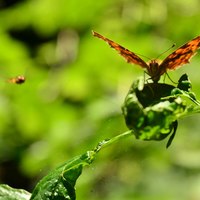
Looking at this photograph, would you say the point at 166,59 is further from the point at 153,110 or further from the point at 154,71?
the point at 153,110

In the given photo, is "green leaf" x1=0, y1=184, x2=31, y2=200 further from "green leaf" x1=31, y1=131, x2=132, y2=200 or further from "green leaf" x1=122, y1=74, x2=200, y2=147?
"green leaf" x1=122, y1=74, x2=200, y2=147

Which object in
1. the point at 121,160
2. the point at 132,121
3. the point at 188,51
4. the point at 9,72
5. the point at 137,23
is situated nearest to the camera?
the point at 132,121

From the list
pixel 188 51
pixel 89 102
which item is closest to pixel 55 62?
pixel 89 102

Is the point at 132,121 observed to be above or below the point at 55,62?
above

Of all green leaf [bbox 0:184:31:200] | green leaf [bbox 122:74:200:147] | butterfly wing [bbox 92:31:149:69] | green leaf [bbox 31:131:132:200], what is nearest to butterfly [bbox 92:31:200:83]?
butterfly wing [bbox 92:31:149:69]

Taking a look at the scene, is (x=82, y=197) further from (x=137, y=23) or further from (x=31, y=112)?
(x=137, y=23)

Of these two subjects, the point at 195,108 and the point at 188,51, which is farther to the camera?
the point at 188,51

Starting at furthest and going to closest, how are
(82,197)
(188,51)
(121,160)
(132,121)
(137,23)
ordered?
(121,160) < (137,23) < (82,197) < (188,51) < (132,121)

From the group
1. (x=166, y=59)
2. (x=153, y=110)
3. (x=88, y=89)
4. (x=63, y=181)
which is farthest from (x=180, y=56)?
(x=88, y=89)
